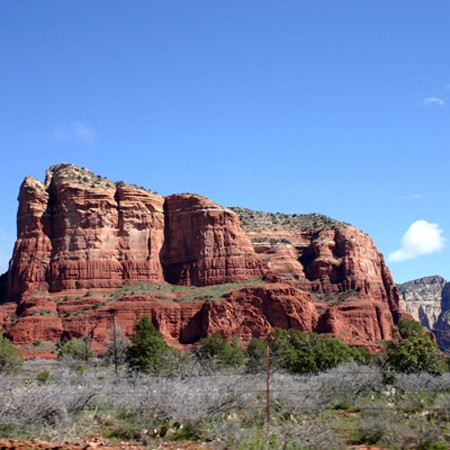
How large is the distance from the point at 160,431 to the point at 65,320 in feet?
238

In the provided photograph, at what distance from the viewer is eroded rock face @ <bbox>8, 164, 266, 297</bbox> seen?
101312 mm

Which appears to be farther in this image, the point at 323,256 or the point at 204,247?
the point at 323,256

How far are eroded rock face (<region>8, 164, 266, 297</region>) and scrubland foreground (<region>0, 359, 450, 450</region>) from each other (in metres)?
74.6

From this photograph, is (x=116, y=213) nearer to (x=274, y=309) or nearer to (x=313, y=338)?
(x=274, y=309)

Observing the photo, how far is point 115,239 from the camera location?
10512cm

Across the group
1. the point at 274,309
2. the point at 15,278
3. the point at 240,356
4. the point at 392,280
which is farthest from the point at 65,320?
the point at 392,280

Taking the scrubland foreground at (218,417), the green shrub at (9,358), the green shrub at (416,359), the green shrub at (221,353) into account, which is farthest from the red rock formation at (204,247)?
the scrubland foreground at (218,417)

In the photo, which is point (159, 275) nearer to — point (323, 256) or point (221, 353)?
point (323, 256)

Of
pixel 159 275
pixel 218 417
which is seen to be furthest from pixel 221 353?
pixel 159 275

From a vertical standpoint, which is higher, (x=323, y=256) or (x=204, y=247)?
(x=204, y=247)

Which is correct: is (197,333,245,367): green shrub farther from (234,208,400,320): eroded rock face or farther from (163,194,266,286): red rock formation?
(234,208,400,320): eroded rock face

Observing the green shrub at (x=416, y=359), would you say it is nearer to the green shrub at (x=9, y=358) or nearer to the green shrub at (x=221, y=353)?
the green shrub at (x=221, y=353)

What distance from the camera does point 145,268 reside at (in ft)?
342

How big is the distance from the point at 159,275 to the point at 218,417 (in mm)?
83736
